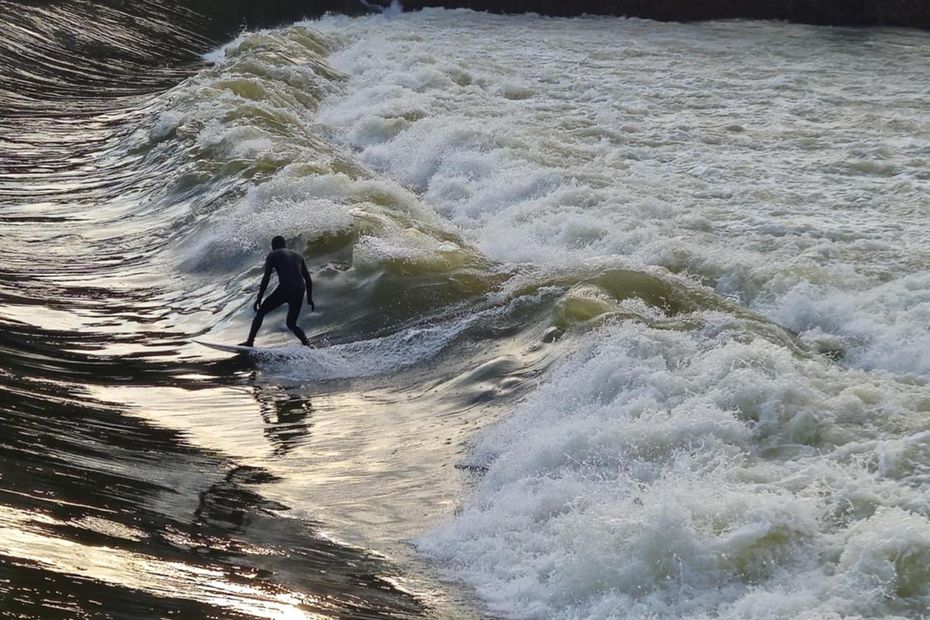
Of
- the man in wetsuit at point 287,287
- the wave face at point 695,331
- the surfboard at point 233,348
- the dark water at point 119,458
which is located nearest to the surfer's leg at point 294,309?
the man in wetsuit at point 287,287

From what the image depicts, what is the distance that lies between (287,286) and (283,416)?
2352mm

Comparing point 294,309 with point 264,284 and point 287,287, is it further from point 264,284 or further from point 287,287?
point 264,284

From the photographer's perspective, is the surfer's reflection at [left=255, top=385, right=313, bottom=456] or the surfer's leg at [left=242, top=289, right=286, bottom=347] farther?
the surfer's leg at [left=242, top=289, right=286, bottom=347]

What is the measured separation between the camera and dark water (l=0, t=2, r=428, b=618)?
627 cm

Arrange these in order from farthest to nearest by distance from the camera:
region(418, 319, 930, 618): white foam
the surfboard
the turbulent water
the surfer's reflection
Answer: the surfboard, the surfer's reflection, the turbulent water, region(418, 319, 930, 618): white foam

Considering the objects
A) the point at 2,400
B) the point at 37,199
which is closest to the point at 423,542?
the point at 2,400

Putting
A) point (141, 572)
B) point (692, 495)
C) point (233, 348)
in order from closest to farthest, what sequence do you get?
point (141, 572) < point (692, 495) < point (233, 348)

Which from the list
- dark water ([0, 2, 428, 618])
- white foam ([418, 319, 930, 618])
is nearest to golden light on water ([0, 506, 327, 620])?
dark water ([0, 2, 428, 618])

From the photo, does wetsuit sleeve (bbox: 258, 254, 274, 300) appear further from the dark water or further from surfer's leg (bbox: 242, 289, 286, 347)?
the dark water

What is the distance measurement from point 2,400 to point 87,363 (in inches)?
69.4

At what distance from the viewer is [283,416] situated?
10086 millimetres

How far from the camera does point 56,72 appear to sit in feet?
95.5

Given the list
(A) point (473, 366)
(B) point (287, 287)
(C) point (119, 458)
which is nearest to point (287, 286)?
(B) point (287, 287)

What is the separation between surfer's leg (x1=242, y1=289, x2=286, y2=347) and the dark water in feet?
1.79
